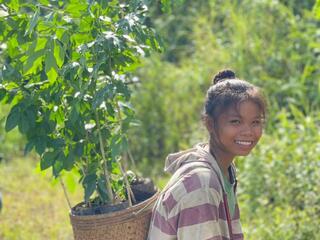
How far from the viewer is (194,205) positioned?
8.63 feet

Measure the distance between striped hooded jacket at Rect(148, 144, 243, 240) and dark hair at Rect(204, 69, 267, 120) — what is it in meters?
0.17

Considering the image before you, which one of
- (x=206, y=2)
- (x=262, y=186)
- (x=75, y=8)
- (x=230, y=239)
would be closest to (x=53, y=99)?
(x=75, y=8)

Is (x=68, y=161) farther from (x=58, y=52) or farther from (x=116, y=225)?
(x=58, y=52)

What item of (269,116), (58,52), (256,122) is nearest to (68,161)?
(58,52)

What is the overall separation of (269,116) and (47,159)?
3.39 metres

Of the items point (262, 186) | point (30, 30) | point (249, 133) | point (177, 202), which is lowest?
point (262, 186)

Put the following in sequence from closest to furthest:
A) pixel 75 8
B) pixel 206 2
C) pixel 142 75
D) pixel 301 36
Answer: pixel 75 8
pixel 301 36
pixel 142 75
pixel 206 2

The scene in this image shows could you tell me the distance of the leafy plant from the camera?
2.82 m

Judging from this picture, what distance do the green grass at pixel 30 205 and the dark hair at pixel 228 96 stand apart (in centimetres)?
238

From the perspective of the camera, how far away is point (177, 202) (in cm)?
267

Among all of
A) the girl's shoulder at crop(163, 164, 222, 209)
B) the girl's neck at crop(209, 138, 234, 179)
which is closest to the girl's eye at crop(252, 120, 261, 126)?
the girl's neck at crop(209, 138, 234, 179)

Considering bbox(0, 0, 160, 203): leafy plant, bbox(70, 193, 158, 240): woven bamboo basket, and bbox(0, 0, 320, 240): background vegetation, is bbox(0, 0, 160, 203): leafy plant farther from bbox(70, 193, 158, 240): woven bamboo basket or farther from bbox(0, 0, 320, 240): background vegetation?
bbox(0, 0, 320, 240): background vegetation

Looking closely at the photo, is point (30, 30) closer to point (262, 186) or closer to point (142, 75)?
point (262, 186)

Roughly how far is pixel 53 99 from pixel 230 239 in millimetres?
900
